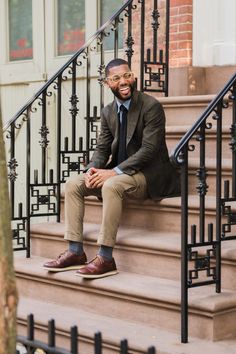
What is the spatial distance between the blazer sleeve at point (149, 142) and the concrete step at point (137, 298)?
812 millimetres

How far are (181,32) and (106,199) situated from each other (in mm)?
2671

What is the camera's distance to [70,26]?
30.8 feet

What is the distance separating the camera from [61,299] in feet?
19.3

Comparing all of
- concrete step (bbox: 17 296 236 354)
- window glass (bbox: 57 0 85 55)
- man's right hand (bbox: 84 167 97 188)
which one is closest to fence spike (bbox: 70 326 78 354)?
concrete step (bbox: 17 296 236 354)

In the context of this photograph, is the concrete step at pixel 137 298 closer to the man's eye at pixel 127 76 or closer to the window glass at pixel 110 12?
the man's eye at pixel 127 76

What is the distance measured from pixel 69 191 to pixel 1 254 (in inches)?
117

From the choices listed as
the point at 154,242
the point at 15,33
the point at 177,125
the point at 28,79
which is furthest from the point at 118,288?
the point at 15,33

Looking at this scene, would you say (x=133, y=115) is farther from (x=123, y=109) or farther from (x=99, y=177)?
(x=99, y=177)

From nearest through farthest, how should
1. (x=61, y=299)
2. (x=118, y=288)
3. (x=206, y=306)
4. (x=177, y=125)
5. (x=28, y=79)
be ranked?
(x=206, y=306) → (x=118, y=288) → (x=61, y=299) → (x=177, y=125) → (x=28, y=79)

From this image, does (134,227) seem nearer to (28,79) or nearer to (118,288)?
(118,288)

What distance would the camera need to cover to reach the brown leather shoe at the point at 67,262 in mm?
5902

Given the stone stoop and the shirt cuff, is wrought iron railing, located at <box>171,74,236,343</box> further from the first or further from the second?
the shirt cuff

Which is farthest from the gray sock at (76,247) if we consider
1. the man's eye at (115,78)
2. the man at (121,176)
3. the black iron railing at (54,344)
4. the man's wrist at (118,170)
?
the black iron railing at (54,344)

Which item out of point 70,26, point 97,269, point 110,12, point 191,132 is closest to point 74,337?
point 191,132
